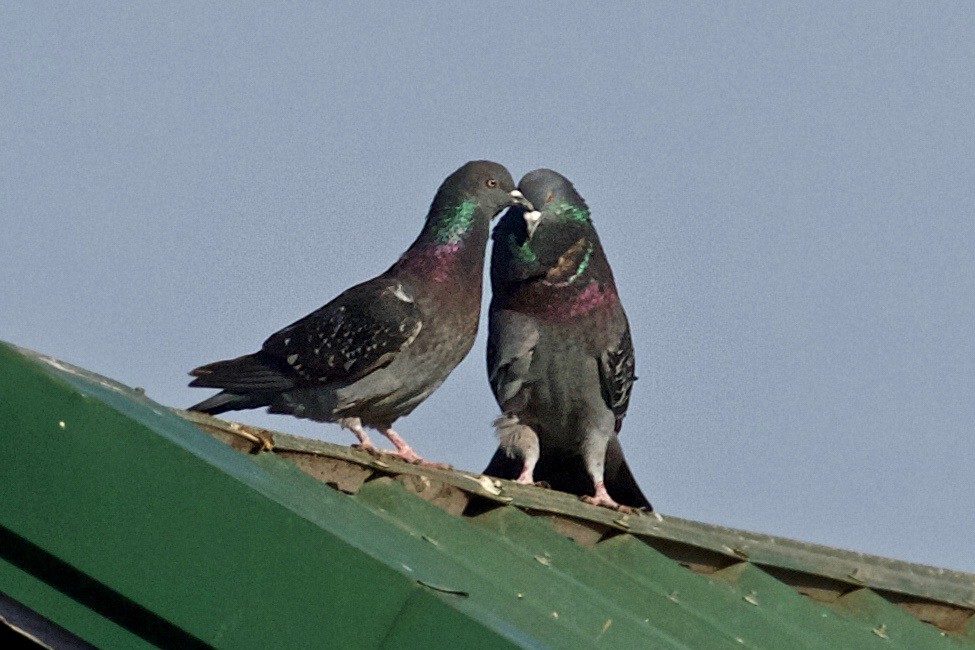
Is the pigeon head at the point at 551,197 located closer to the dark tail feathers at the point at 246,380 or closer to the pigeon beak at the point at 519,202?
the pigeon beak at the point at 519,202

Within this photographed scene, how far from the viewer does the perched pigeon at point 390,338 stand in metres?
7.98

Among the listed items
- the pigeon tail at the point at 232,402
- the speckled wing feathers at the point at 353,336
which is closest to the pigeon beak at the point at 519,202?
the speckled wing feathers at the point at 353,336

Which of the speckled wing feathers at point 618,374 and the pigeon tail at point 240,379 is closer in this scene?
the pigeon tail at point 240,379

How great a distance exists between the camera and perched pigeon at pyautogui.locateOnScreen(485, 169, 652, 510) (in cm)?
832

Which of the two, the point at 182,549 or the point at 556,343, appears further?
the point at 556,343

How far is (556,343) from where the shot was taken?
8.31 meters

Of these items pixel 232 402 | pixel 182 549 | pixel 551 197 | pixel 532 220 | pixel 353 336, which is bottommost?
pixel 182 549

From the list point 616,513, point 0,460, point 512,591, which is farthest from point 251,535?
point 616,513

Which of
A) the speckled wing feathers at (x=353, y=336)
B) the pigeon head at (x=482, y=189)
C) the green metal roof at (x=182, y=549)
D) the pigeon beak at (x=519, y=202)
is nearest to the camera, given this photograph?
Answer: the green metal roof at (x=182, y=549)

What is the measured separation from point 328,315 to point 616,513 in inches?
117

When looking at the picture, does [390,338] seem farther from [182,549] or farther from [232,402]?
[182,549]

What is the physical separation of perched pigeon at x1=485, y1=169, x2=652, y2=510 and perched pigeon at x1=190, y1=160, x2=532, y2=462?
21 cm

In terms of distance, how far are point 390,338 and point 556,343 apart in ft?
2.83

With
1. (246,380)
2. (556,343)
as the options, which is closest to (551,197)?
(556,343)
